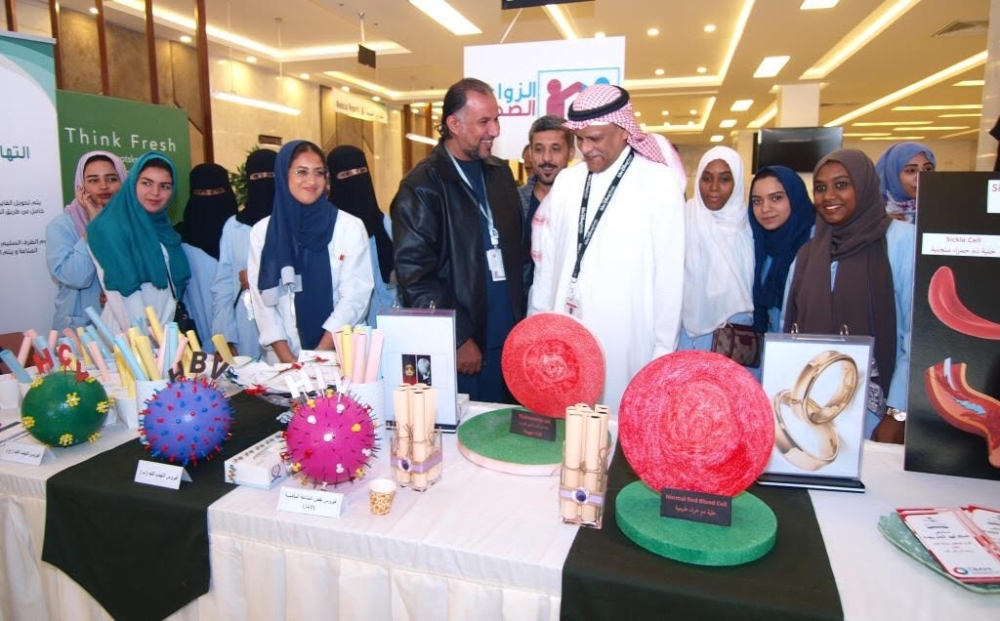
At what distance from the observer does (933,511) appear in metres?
1.11

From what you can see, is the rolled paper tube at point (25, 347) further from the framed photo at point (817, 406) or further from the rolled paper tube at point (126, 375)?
the framed photo at point (817, 406)

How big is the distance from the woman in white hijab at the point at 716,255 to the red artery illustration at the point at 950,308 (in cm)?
132

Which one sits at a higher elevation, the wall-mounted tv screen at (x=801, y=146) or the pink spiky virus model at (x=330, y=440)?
the wall-mounted tv screen at (x=801, y=146)

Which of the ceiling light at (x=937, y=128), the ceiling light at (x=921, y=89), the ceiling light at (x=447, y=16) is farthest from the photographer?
the ceiling light at (x=937, y=128)

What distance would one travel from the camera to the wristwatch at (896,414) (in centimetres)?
159

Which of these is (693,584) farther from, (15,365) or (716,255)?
(716,255)

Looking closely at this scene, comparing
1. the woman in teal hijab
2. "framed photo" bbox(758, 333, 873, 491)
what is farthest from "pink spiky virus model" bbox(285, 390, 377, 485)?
the woman in teal hijab

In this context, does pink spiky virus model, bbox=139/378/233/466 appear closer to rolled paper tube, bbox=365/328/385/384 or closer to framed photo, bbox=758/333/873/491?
rolled paper tube, bbox=365/328/385/384

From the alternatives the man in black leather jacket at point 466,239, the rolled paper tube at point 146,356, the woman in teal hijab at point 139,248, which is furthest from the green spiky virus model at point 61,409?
the woman in teal hijab at point 139,248

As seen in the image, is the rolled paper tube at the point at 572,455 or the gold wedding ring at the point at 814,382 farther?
the gold wedding ring at the point at 814,382

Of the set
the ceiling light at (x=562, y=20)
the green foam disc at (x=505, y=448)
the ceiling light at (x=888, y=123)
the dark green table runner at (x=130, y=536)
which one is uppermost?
the ceiling light at (x=888, y=123)

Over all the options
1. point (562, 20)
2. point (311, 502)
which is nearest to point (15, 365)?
point (311, 502)

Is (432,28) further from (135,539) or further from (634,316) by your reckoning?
(135,539)

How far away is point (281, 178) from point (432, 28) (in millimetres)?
6216
